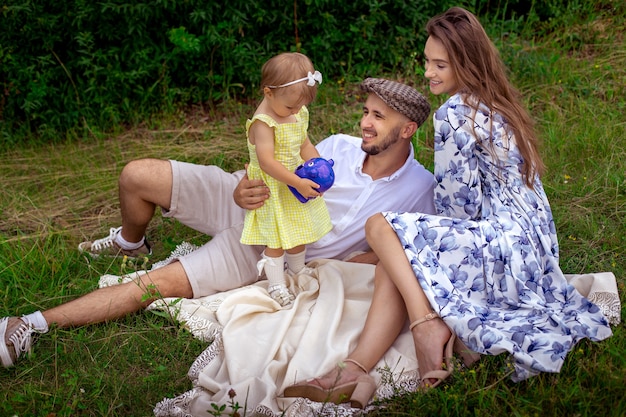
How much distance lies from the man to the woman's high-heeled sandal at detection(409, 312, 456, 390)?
2.47 feet

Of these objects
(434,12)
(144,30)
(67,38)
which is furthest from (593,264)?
(67,38)

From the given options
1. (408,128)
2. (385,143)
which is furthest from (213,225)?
(408,128)

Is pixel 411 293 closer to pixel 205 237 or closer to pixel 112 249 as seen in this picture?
pixel 205 237

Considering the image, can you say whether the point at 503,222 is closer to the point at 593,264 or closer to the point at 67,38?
the point at 593,264

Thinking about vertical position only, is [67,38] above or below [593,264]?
above

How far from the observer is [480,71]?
3.47 metres

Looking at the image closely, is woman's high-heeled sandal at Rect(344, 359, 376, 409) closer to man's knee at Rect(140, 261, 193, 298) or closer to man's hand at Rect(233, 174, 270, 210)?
man's hand at Rect(233, 174, 270, 210)

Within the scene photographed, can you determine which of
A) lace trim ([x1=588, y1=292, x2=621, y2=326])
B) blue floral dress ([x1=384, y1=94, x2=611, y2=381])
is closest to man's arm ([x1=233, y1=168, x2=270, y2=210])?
blue floral dress ([x1=384, y1=94, x2=611, y2=381])

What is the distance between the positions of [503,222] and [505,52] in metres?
3.10

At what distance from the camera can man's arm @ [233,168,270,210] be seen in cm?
367

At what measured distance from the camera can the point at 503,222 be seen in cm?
338

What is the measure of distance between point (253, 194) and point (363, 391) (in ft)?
3.70

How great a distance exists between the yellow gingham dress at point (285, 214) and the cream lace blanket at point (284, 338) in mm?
270

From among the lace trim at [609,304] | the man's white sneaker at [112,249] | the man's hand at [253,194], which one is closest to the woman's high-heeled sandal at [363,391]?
the man's hand at [253,194]
